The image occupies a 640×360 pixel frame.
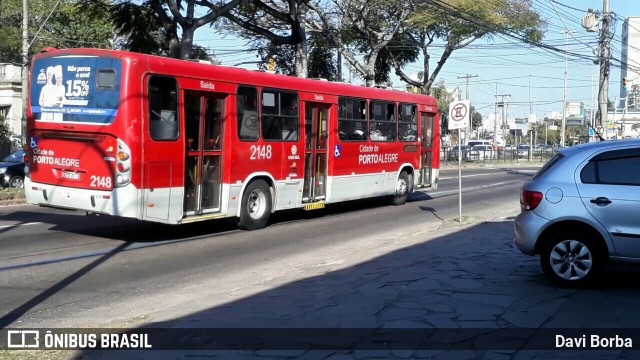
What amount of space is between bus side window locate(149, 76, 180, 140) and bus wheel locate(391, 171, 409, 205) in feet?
30.8

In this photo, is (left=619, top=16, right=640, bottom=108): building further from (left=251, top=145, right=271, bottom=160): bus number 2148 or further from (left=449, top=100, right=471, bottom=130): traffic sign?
(left=251, top=145, right=271, bottom=160): bus number 2148

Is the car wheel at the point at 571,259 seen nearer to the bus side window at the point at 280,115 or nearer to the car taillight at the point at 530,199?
the car taillight at the point at 530,199

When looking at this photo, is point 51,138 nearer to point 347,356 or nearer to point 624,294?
point 347,356

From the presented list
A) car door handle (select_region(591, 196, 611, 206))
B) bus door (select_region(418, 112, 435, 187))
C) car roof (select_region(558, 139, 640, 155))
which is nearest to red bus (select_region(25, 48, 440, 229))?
bus door (select_region(418, 112, 435, 187))

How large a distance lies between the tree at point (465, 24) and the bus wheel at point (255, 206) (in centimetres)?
2335

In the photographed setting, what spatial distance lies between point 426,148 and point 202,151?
10.2 m

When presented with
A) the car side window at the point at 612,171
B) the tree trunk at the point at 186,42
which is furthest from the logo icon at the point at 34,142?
the car side window at the point at 612,171

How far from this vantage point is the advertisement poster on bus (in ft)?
37.8

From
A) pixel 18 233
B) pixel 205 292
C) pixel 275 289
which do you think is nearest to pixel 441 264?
pixel 275 289

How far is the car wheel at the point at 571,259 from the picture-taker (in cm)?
811

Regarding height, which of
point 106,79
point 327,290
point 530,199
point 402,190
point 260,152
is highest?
point 106,79

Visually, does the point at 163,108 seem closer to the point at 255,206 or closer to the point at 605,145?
the point at 255,206

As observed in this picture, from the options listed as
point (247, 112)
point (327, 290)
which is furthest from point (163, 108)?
point (327, 290)

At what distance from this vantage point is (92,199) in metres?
11.7
